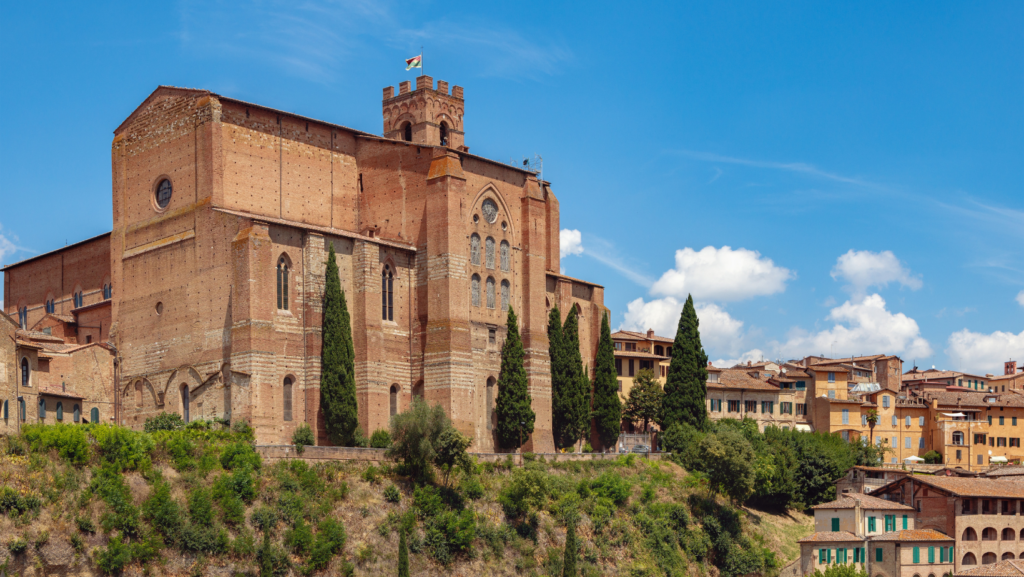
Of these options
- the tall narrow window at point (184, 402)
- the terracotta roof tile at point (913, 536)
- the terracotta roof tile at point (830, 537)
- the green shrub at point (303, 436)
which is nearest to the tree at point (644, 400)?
the terracotta roof tile at point (830, 537)

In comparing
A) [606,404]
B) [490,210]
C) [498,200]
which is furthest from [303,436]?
[606,404]

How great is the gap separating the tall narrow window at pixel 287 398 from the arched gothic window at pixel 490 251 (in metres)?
13.6

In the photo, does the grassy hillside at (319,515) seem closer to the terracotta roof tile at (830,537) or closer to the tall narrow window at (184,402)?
the terracotta roof tile at (830,537)

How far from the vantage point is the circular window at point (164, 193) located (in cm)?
6369

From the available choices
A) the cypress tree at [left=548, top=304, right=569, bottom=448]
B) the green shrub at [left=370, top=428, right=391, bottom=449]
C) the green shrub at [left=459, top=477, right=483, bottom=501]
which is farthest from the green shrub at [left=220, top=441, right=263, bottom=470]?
the cypress tree at [left=548, top=304, right=569, bottom=448]

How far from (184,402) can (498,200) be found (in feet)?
65.7

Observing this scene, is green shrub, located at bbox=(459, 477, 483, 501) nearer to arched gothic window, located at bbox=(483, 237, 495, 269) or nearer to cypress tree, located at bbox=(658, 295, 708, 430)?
arched gothic window, located at bbox=(483, 237, 495, 269)

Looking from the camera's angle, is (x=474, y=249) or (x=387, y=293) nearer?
(x=387, y=293)

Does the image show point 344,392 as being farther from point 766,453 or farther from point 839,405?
point 839,405

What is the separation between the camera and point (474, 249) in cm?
6794

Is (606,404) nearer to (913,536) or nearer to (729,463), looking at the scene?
(729,463)

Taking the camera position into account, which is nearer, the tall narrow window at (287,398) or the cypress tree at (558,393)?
the tall narrow window at (287,398)

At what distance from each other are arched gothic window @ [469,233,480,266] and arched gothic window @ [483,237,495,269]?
0.58 m

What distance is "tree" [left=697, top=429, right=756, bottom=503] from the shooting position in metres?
65.2
